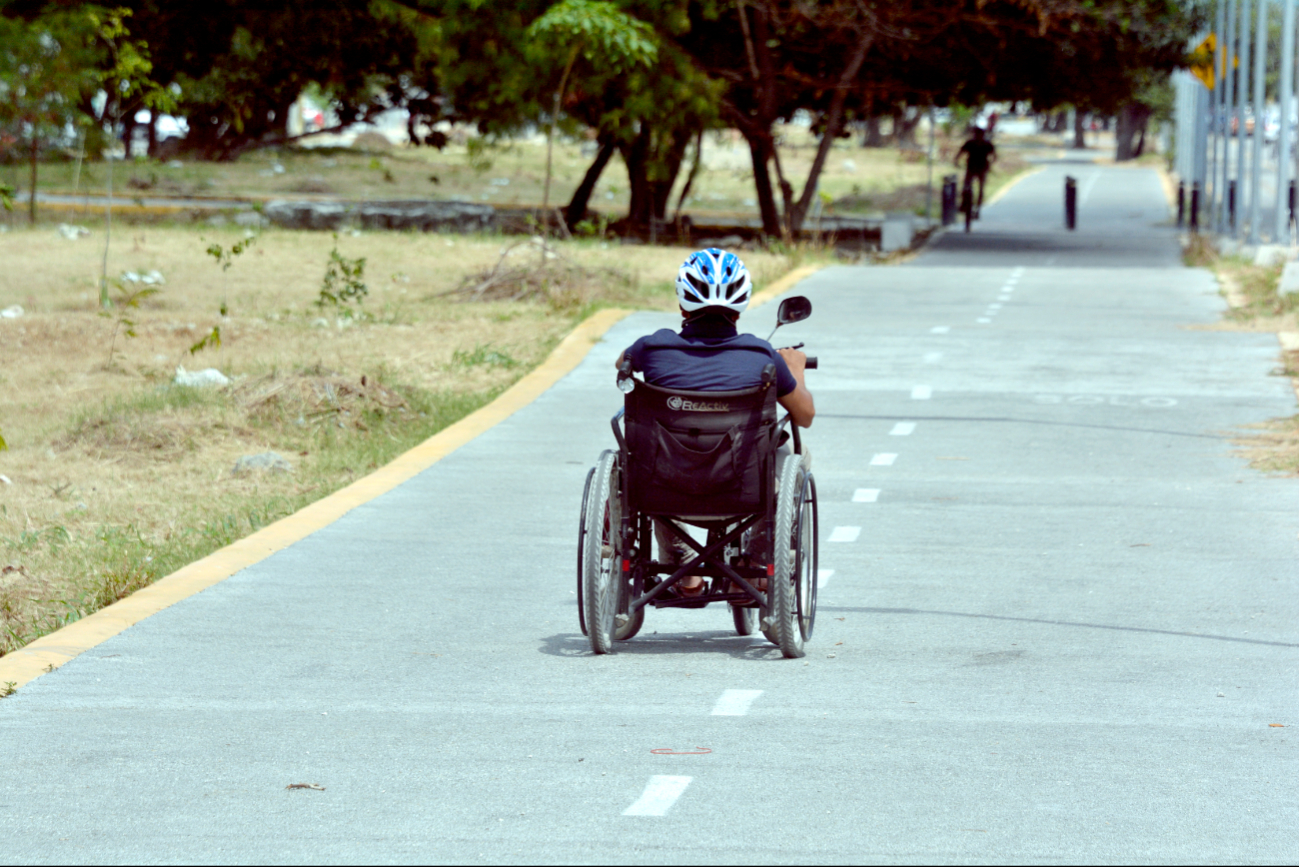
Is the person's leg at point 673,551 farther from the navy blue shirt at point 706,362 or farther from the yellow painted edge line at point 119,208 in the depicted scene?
the yellow painted edge line at point 119,208

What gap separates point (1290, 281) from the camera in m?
19.8

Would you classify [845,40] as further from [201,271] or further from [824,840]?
[824,840]

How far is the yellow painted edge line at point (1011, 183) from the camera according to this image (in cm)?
4975

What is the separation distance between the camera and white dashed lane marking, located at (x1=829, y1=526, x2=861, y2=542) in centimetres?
932

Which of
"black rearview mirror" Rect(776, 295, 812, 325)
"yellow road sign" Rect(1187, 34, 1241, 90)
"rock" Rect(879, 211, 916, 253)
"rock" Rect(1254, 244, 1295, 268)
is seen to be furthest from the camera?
"yellow road sign" Rect(1187, 34, 1241, 90)

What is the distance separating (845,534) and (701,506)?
2.92 metres

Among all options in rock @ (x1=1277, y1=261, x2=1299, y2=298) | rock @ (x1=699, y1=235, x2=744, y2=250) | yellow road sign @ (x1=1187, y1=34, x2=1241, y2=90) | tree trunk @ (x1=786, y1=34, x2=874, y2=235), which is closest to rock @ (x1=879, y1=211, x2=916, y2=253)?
tree trunk @ (x1=786, y1=34, x2=874, y2=235)

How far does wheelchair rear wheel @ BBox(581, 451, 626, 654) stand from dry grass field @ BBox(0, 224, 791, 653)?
2326mm

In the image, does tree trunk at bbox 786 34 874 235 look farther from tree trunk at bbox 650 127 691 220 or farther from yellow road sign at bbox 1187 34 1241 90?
yellow road sign at bbox 1187 34 1241 90

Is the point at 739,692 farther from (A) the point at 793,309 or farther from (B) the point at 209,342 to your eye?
(B) the point at 209,342

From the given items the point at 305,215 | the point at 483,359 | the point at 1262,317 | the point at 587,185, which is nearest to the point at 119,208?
the point at 305,215

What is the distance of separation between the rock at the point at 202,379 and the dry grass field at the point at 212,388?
0.44ft

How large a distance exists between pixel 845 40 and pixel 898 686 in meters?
25.3

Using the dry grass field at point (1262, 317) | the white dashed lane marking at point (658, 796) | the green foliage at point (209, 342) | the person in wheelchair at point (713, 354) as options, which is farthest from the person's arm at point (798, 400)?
the green foliage at point (209, 342)
